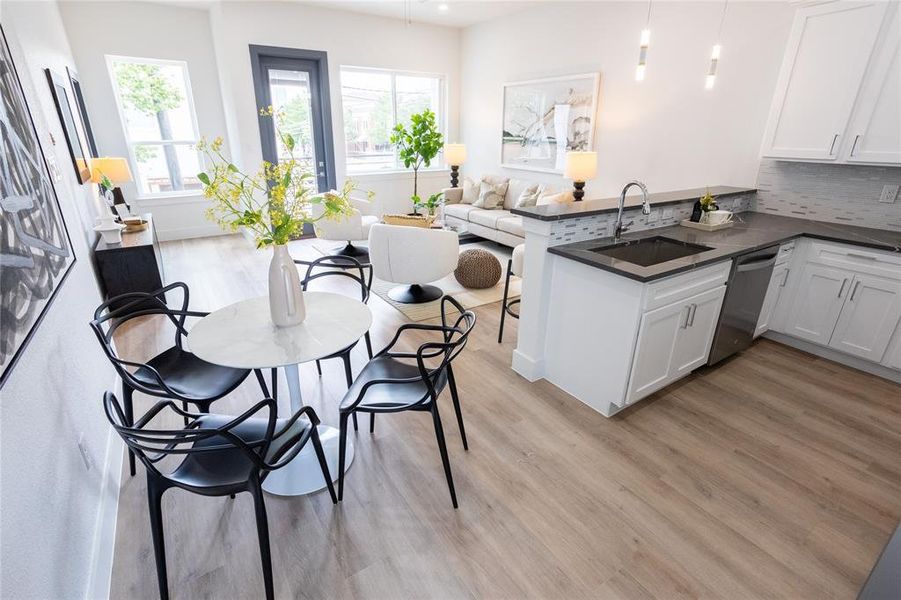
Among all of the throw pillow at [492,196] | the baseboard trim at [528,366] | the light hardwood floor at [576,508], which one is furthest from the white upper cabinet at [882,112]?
the throw pillow at [492,196]

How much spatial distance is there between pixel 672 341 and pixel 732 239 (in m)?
0.94

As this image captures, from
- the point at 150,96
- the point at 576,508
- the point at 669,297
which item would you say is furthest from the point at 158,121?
the point at 576,508

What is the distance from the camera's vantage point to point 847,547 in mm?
1711

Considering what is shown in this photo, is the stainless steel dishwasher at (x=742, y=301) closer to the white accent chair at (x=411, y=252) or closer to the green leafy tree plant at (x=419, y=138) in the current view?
the white accent chair at (x=411, y=252)

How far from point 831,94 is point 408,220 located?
320 centimetres

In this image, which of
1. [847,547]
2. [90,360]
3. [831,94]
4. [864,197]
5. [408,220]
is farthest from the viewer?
[408,220]

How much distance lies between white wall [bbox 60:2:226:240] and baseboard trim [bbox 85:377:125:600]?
4714 mm

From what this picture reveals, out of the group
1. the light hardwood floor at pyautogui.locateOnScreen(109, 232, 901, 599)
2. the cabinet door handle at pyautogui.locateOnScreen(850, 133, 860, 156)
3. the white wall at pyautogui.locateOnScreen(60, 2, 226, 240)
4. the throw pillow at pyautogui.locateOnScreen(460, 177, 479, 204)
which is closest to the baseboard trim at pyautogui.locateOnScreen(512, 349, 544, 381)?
the light hardwood floor at pyautogui.locateOnScreen(109, 232, 901, 599)

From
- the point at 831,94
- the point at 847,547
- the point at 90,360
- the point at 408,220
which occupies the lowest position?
the point at 847,547

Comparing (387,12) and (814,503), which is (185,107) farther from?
(814,503)

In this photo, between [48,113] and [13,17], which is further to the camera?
[48,113]

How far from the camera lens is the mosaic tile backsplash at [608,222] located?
2529mm

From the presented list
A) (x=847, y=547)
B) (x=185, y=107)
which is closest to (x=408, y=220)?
(x=847, y=547)

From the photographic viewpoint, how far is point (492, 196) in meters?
5.86
